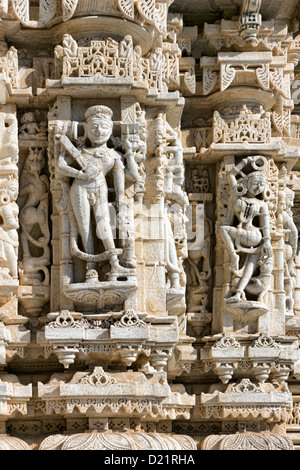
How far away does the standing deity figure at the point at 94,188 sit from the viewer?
1822 centimetres

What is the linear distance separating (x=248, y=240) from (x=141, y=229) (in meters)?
A: 1.44

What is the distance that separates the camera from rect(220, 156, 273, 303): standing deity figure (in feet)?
64.1

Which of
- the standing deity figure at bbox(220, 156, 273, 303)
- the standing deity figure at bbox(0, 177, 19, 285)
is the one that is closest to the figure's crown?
the standing deity figure at bbox(0, 177, 19, 285)

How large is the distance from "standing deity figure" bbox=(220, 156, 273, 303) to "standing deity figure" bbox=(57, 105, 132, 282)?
68.1 inches

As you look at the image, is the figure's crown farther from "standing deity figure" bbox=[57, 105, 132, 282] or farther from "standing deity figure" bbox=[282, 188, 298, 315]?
"standing deity figure" bbox=[282, 188, 298, 315]

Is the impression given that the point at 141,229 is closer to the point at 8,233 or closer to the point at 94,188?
the point at 94,188

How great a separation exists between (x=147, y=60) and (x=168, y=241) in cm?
196

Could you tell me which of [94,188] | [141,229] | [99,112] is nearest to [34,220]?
[94,188]

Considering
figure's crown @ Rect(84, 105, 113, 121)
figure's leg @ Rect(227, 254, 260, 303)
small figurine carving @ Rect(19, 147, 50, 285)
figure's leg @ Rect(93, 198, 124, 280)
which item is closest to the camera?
figure's leg @ Rect(93, 198, 124, 280)

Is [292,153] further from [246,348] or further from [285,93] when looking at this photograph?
[246,348]

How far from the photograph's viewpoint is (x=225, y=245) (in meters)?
19.7

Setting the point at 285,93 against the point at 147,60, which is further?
the point at 285,93

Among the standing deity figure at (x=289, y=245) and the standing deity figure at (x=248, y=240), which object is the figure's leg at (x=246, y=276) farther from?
the standing deity figure at (x=289, y=245)

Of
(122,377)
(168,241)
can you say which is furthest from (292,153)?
(122,377)
